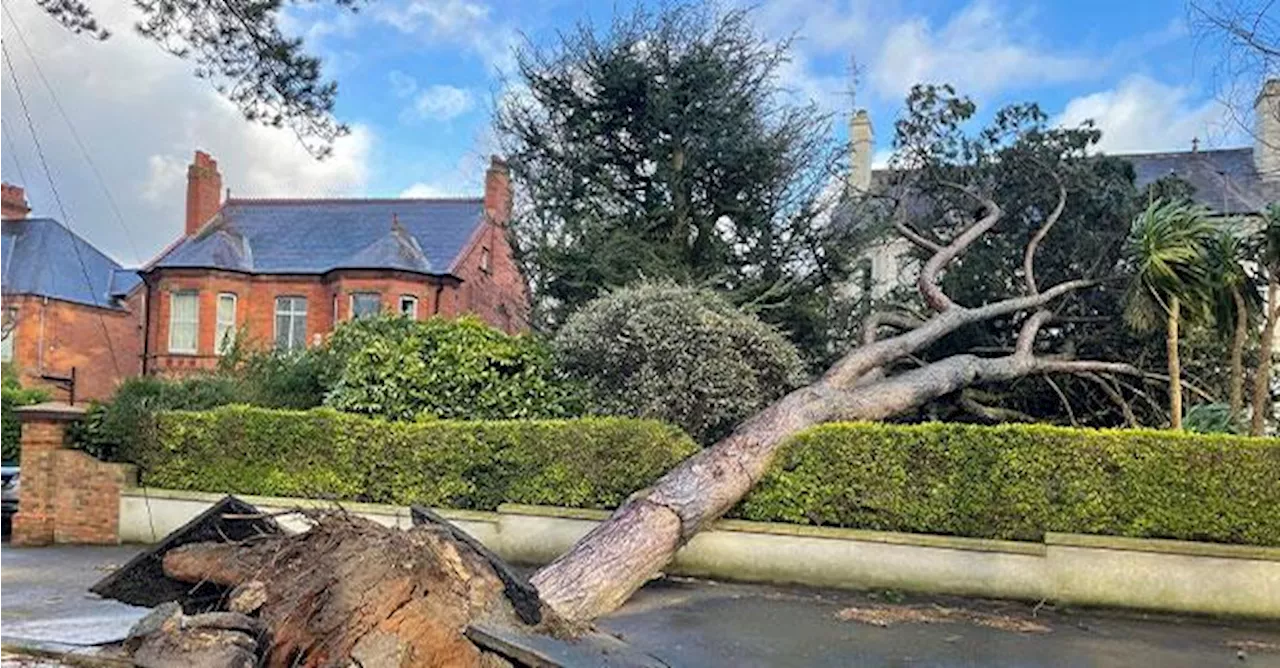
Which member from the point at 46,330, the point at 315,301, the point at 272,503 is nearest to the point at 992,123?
the point at 272,503

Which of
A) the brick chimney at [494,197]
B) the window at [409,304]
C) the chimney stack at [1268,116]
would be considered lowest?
the window at [409,304]

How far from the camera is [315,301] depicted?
87.6 feet

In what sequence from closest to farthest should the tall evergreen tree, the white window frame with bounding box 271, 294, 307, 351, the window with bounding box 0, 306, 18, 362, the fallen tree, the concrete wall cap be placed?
the fallen tree, the concrete wall cap, the tall evergreen tree, the white window frame with bounding box 271, 294, 307, 351, the window with bounding box 0, 306, 18, 362

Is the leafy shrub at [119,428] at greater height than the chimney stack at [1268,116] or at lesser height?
lesser

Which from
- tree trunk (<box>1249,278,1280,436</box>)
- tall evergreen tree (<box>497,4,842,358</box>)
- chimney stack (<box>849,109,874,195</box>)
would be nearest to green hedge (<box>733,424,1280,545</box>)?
tree trunk (<box>1249,278,1280,436</box>)

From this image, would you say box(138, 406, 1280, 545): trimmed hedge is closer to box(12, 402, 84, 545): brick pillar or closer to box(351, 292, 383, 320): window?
box(12, 402, 84, 545): brick pillar

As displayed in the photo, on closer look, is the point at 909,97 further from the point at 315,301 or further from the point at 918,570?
the point at 315,301

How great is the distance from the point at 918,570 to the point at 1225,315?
5271mm

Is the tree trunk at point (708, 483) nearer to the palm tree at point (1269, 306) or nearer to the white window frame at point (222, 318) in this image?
the palm tree at point (1269, 306)

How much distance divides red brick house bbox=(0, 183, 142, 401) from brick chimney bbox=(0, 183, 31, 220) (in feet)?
0.07

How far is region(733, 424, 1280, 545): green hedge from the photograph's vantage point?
863cm

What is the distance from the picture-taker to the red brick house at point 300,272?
25953 millimetres

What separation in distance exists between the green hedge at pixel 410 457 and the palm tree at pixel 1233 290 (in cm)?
615

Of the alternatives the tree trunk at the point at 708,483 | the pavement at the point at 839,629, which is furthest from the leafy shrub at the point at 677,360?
the pavement at the point at 839,629
